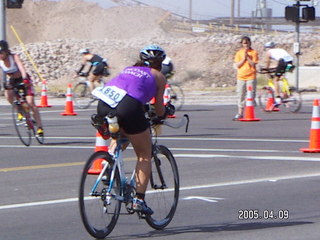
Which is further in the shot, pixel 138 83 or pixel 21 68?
pixel 21 68

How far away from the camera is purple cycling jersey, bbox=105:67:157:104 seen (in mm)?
7902

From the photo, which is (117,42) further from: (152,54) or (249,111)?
(152,54)

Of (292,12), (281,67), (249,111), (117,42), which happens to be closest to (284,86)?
(281,67)

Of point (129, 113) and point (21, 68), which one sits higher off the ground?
point (129, 113)

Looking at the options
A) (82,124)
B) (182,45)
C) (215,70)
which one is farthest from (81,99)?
(182,45)

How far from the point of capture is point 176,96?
79.6ft

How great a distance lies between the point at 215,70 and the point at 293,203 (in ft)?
139

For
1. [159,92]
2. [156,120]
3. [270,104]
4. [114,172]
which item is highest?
[159,92]

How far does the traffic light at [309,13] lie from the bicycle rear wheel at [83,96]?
920cm

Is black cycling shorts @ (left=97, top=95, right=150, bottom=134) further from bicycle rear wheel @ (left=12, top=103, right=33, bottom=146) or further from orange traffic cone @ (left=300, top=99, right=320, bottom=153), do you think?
bicycle rear wheel @ (left=12, top=103, right=33, bottom=146)

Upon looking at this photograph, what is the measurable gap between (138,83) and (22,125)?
824cm

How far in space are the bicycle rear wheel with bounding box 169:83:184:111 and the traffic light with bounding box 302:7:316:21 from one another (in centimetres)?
697

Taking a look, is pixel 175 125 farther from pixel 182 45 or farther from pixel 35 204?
pixel 182 45

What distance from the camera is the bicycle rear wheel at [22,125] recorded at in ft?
51.2
